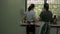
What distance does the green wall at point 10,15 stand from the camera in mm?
3699

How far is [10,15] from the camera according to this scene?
3.77 metres

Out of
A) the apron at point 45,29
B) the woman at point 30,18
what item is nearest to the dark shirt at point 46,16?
the apron at point 45,29

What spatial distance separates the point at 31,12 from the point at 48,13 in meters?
0.36

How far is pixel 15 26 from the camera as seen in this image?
12.2ft

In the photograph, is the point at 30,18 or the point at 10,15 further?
the point at 10,15

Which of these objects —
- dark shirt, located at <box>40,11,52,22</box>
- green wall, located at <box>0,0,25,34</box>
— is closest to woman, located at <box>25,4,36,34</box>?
dark shirt, located at <box>40,11,52,22</box>

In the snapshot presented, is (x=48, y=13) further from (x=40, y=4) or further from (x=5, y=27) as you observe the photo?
(x=5, y=27)

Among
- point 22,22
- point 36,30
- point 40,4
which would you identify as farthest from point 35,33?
point 40,4

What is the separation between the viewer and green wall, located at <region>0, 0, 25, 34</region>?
370cm

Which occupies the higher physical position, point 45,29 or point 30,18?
point 30,18

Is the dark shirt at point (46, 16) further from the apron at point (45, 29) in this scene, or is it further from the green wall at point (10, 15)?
the green wall at point (10, 15)

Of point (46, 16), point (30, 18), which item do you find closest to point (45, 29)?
point (46, 16)

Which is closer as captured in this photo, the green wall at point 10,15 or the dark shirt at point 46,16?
the dark shirt at point 46,16

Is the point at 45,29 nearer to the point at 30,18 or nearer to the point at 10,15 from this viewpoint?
the point at 30,18
